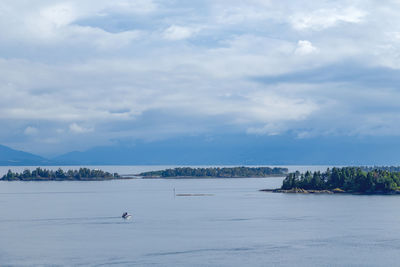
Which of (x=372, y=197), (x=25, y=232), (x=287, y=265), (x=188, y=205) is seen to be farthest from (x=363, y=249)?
(x=372, y=197)

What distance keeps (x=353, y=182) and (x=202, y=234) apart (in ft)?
282

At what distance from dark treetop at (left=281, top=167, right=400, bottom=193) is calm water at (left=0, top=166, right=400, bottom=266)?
32070mm

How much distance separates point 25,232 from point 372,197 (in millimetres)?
84717

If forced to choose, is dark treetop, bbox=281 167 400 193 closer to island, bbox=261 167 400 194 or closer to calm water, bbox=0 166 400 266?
island, bbox=261 167 400 194

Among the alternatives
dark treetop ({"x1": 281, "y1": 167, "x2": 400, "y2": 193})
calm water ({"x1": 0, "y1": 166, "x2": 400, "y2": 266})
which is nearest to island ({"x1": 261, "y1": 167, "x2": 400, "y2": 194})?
dark treetop ({"x1": 281, "y1": 167, "x2": 400, "y2": 193})

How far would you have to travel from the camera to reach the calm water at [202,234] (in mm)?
57531

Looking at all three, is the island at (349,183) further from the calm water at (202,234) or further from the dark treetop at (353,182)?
the calm water at (202,234)

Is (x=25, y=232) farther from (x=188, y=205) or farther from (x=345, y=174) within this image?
(x=345, y=174)

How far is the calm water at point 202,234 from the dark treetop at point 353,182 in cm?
3207

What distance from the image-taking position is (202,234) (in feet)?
240

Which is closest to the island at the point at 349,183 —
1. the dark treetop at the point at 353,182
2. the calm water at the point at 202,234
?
the dark treetop at the point at 353,182

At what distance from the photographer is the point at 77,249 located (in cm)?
6247

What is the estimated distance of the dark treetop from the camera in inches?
5807

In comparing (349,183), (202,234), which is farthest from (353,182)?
(202,234)
